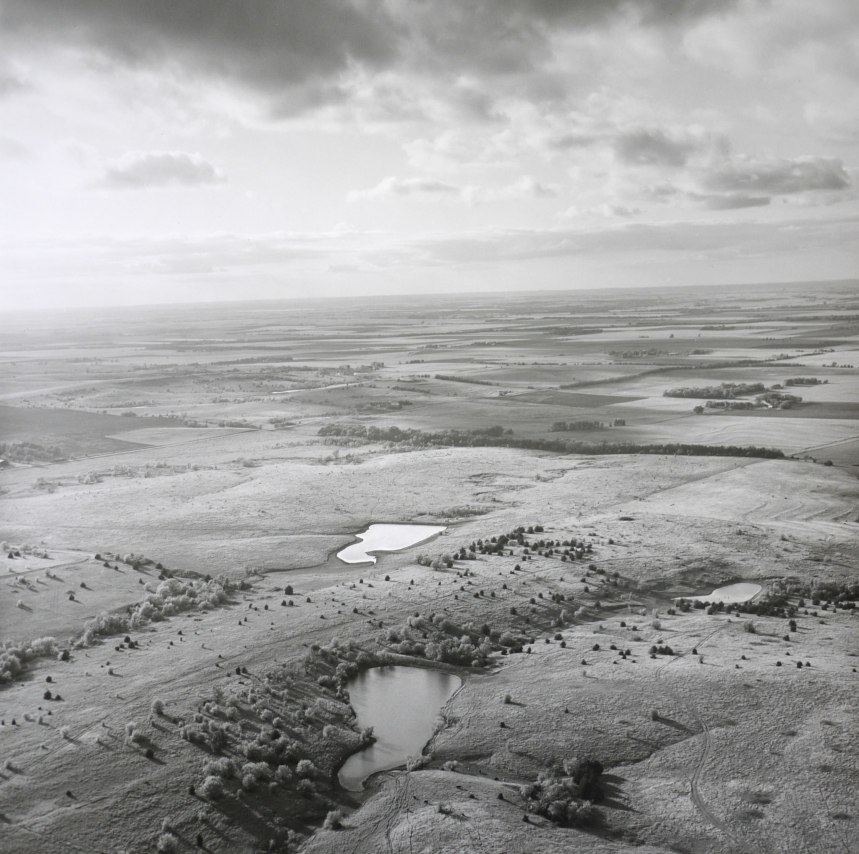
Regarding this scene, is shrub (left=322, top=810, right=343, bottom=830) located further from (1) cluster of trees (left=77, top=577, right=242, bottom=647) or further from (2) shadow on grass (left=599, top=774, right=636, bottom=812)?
(1) cluster of trees (left=77, top=577, right=242, bottom=647)

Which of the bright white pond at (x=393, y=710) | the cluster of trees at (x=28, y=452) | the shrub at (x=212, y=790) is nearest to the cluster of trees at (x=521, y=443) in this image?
the cluster of trees at (x=28, y=452)

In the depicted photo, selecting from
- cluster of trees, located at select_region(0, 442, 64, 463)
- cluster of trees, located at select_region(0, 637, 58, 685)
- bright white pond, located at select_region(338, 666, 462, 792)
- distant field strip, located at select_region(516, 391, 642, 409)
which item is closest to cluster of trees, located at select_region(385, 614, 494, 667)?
bright white pond, located at select_region(338, 666, 462, 792)

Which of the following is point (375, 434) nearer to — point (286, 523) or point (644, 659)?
point (286, 523)

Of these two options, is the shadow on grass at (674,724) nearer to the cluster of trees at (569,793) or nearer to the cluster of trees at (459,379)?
the cluster of trees at (569,793)

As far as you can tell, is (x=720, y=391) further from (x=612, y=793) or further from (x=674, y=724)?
(x=612, y=793)

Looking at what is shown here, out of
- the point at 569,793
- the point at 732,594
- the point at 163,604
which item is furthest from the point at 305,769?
the point at 732,594

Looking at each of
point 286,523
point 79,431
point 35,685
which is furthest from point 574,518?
point 79,431
